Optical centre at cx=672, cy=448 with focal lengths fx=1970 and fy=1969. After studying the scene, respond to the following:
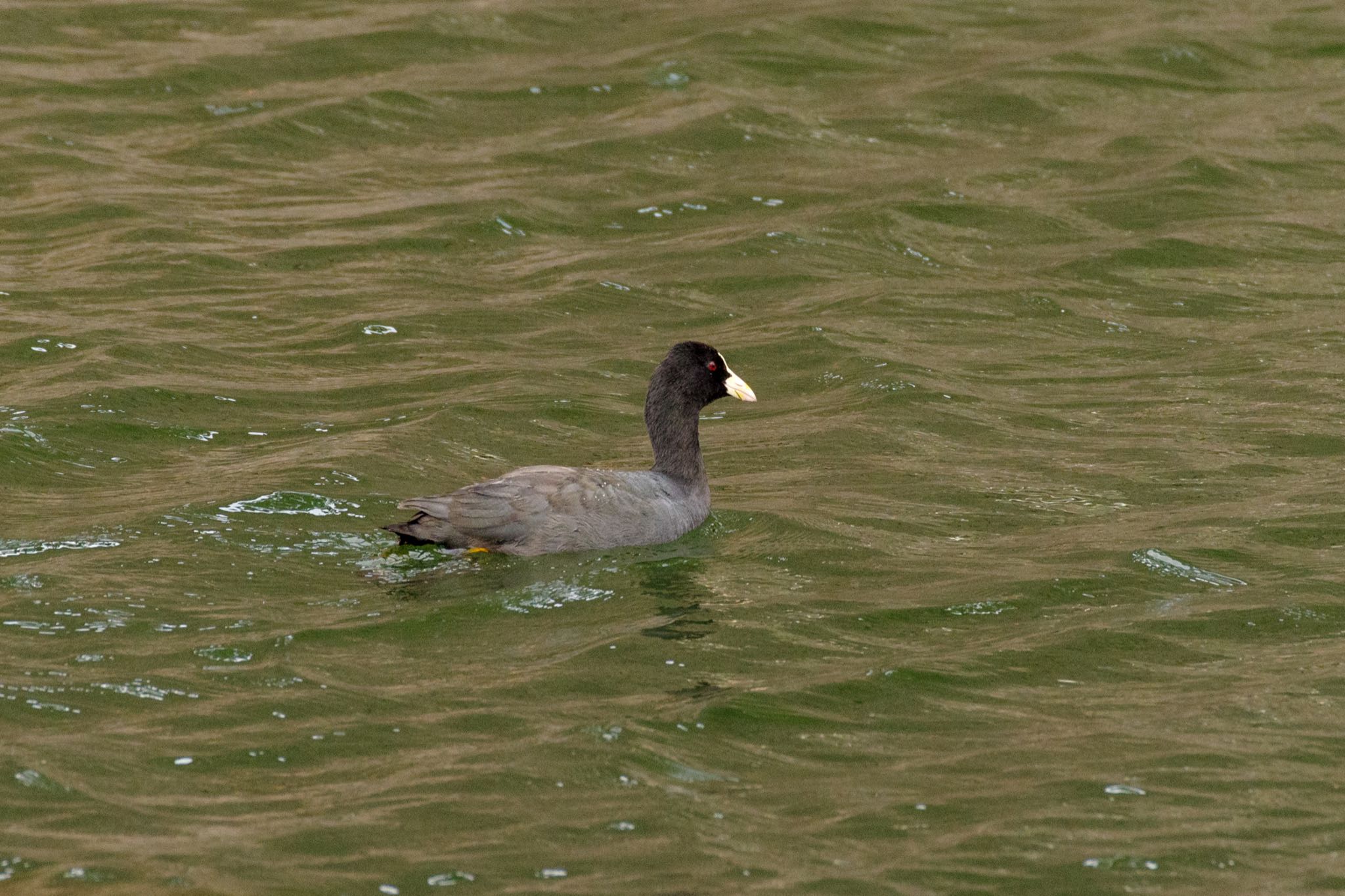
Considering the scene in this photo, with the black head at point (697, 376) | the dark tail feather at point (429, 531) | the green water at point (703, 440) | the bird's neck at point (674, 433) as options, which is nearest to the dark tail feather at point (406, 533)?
the dark tail feather at point (429, 531)

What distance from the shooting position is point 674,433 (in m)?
10.2

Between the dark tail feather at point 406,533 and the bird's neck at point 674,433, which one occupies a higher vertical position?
the bird's neck at point 674,433

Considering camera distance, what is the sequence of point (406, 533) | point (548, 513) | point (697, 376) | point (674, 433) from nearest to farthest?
1. point (406, 533)
2. point (548, 513)
3. point (674, 433)
4. point (697, 376)

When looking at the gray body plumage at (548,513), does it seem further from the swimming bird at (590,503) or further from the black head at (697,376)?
the black head at (697,376)

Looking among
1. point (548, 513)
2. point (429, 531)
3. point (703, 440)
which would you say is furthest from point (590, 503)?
point (703, 440)

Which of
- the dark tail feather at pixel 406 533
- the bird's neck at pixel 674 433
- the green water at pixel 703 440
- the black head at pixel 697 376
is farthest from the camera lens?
the black head at pixel 697 376

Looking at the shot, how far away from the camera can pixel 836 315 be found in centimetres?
1397

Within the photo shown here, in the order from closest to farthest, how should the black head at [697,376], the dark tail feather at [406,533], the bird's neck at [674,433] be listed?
the dark tail feather at [406,533] < the bird's neck at [674,433] < the black head at [697,376]

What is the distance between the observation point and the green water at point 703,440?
7039mm

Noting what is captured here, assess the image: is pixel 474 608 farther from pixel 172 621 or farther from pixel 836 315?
pixel 836 315

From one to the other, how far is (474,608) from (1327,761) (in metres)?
3.66

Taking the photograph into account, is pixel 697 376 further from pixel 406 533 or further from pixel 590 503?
pixel 406 533

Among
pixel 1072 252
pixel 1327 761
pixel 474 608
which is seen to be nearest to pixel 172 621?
pixel 474 608

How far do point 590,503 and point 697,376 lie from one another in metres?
1.24
